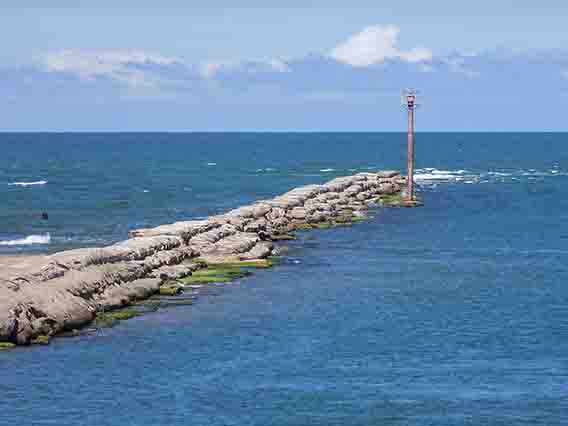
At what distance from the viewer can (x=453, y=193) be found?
126812 millimetres

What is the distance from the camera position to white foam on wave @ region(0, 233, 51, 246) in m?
79.4

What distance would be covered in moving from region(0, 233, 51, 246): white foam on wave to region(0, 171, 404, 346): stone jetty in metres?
8.61

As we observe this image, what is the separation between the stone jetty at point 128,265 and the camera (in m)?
45.3

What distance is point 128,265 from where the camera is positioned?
5619 cm

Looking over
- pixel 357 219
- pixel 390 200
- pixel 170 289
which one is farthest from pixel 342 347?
pixel 390 200

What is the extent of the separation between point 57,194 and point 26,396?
316 feet

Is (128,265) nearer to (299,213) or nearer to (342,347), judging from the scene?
(342,347)

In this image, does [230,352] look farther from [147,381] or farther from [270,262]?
[270,262]

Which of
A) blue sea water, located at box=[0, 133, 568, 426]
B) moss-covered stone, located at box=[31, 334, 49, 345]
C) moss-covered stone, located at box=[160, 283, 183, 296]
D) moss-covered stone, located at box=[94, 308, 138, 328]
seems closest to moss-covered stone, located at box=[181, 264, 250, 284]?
blue sea water, located at box=[0, 133, 568, 426]

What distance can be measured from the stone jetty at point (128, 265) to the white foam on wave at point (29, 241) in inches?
339

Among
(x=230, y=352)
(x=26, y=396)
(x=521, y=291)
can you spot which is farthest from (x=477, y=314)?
(x=26, y=396)

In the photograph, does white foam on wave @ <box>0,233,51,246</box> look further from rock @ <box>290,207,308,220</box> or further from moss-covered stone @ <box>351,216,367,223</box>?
moss-covered stone @ <box>351,216,367,223</box>

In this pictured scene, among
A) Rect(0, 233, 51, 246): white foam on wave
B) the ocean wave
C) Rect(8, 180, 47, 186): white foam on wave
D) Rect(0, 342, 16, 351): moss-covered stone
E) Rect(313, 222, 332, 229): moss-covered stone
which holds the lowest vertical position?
Rect(8, 180, 47, 186): white foam on wave

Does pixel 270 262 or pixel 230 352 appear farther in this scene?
pixel 270 262
